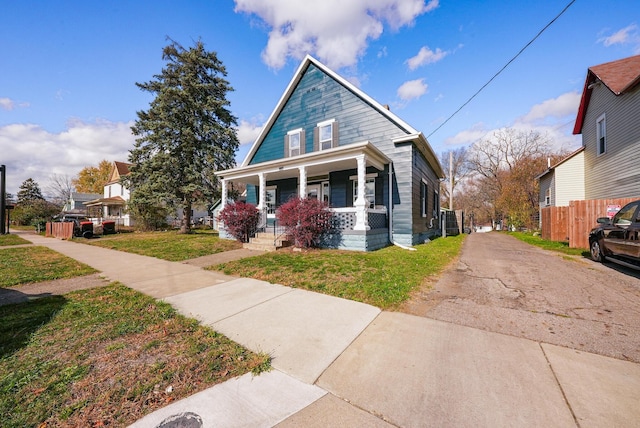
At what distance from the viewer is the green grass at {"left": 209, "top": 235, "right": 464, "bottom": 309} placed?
15.7 ft

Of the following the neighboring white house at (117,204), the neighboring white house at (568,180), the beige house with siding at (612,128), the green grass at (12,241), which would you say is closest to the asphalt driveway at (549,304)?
the beige house with siding at (612,128)

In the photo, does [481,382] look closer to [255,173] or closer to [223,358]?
[223,358]

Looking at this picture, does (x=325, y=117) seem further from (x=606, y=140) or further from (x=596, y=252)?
(x=606, y=140)

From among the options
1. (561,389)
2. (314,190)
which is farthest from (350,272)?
(314,190)

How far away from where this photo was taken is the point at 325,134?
1295 centimetres

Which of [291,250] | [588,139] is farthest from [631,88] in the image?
[291,250]

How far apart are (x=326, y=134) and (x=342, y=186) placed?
2.88 meters

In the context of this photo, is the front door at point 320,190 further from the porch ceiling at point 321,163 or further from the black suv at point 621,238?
the black suv at point 621,238

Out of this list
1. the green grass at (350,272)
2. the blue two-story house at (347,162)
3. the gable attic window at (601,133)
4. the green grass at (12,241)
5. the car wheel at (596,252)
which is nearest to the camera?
the green grass at (350,272)

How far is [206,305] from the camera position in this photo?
169 inches

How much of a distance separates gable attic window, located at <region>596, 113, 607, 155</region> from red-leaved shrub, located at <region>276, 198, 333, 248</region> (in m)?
14.3

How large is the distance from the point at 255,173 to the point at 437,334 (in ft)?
37.1

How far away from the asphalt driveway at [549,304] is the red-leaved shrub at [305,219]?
4482mm

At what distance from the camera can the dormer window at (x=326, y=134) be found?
12547 millimetres
